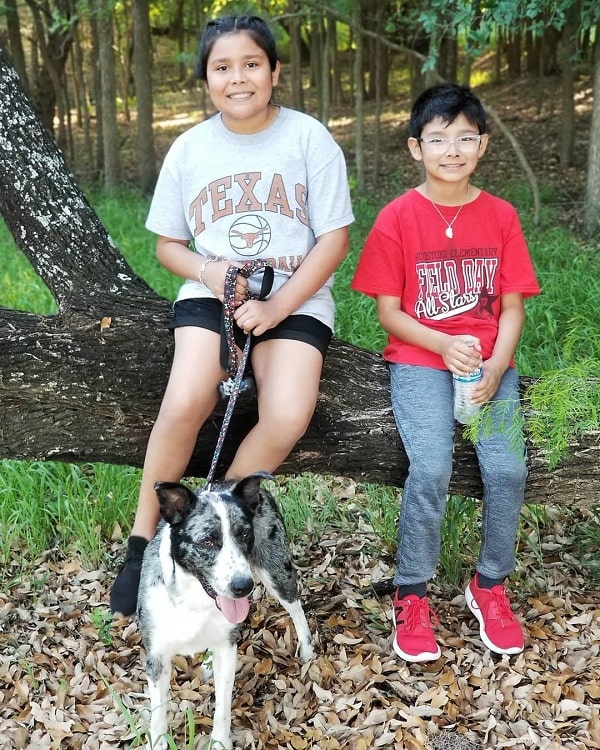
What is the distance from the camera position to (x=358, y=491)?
4414 mm

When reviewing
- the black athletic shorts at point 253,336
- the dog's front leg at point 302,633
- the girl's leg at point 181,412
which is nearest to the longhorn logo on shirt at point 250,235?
the black athletic shorts at point 253,336

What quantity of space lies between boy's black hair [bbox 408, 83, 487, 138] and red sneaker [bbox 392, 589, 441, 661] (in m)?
1.93

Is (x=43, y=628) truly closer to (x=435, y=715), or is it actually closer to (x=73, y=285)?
(x=73, y=285)

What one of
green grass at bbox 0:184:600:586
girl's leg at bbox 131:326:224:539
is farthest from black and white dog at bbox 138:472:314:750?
green grass at bbox 0:184:600:586

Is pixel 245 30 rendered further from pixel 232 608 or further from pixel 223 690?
pixel 223 690

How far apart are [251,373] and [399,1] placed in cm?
1350

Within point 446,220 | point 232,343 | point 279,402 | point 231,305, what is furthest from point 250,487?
point 446,220

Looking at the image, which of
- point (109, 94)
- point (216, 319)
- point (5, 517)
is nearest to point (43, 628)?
point (5, 517)

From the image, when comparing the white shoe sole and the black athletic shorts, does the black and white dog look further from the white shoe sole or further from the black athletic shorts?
the white shoe sole

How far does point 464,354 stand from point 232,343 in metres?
0.87

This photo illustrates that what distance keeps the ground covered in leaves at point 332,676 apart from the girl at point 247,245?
0.57 metres

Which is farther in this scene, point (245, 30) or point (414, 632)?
Result: point (414, 632)

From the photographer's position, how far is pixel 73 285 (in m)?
3.33

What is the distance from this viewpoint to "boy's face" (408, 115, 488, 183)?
296 cm
